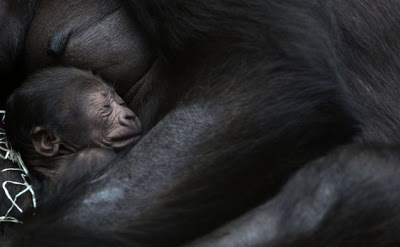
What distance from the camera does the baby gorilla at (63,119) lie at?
148 inches

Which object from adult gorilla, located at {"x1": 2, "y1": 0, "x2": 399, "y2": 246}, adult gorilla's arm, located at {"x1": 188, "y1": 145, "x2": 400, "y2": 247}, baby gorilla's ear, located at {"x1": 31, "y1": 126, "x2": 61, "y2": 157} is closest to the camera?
adult gorilla's arm, located at {"x1": 188, "y1": 145, "x2": 400, "y2": 247}

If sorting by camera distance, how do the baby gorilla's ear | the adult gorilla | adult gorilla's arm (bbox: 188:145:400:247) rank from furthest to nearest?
the baby gorilla's ear < the adult gorilla < adult gorilla's arm (bbox: 188:145:400:247)

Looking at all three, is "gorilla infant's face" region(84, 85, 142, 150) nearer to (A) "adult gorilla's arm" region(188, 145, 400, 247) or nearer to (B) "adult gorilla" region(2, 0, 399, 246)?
(B) "adult gorilla" region(2, 0, 399, 246)

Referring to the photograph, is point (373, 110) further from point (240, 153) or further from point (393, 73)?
point (240, 153)

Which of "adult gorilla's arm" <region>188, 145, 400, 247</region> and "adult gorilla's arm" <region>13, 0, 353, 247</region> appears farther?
"adult gorilla's arm" <region>13, 0, 353, 247</region>

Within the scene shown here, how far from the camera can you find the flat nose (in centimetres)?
380

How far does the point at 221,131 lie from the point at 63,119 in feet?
2.43

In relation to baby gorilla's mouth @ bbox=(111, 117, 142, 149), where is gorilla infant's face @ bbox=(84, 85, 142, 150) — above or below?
above

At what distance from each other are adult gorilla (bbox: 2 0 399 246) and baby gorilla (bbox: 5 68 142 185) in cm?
26

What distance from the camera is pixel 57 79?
3.84 meters

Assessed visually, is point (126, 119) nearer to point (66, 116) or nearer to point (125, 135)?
point (125, 135)

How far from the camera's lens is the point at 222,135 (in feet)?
10.8

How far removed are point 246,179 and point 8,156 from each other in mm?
1043

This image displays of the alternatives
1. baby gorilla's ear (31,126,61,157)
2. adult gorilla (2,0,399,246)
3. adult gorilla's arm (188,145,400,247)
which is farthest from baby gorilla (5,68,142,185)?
adult gorilla's arm (188,145,400,247)
